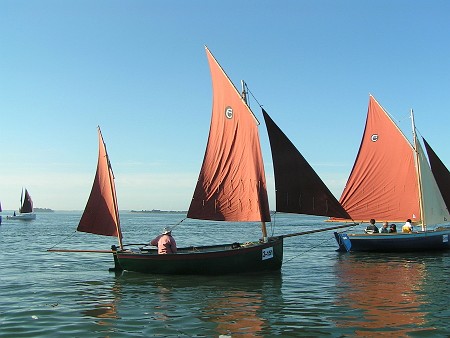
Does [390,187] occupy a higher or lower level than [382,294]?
higher

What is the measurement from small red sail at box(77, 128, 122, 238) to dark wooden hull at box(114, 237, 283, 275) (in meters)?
A: 2.55

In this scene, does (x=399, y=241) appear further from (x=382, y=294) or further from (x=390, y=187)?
(x=382, y=294)

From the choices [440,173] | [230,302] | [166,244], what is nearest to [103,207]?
[166,244]

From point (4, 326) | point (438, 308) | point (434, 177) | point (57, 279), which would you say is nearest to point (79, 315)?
point (4, 326)

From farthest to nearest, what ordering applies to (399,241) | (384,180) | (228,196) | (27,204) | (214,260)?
(27,204), (384,180), (399,241), (228,196), (214,260)

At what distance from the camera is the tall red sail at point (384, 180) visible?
35906 mm

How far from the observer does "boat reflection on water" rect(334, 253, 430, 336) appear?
14.0m

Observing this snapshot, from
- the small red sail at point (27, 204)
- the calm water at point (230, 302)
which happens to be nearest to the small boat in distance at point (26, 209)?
the small red sail at point (27, 204)

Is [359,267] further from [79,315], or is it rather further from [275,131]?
[79,315]

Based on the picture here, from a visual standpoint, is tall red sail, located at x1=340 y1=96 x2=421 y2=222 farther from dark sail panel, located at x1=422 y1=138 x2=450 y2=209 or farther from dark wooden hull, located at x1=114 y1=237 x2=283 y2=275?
dark wooden hull, located at x1=114 y1=237 x2=283 y2=275

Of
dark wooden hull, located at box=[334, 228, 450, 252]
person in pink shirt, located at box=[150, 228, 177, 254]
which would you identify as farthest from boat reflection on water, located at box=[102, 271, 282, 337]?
dark wooden hull, located at box=[334, 228, 450, 252]

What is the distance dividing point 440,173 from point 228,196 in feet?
68.1

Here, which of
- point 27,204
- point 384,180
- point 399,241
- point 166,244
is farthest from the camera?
point 27,204

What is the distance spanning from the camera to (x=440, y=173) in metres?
37.7
